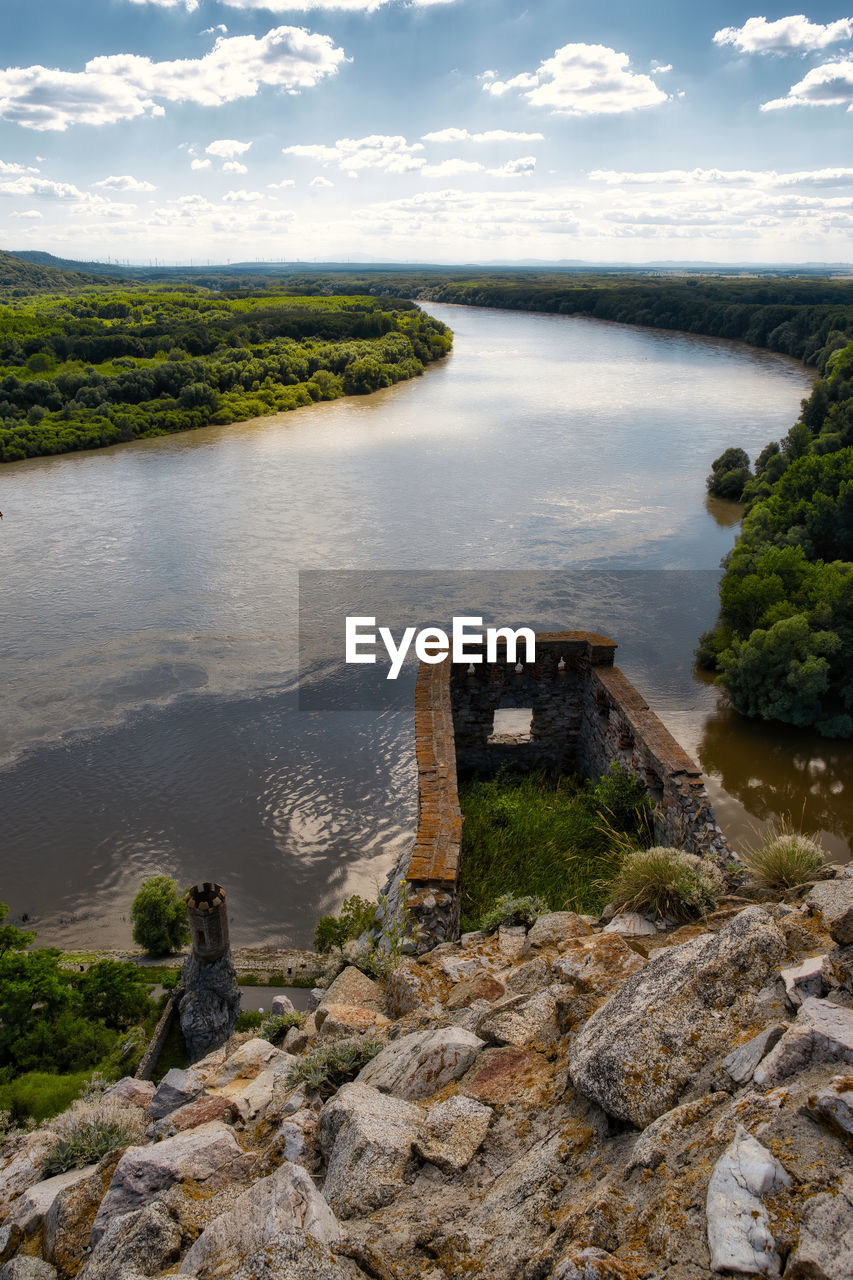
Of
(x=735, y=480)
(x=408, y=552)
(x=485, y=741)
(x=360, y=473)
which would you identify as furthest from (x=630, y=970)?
(x=360, y=473)

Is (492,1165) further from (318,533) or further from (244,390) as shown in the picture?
(244,390)

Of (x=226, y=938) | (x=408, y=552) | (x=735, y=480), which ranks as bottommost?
(x=226, y=938)

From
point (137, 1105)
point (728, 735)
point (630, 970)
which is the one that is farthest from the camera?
point (728, 735)

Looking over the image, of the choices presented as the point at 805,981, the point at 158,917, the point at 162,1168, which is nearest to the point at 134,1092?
the point at 162,1168

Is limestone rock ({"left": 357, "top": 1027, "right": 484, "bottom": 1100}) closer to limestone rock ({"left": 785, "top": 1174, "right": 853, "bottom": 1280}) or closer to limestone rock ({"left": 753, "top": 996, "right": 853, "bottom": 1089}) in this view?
limestone rock ({"left": 753, "top": 996, "right": 853, "bottom": 1089})

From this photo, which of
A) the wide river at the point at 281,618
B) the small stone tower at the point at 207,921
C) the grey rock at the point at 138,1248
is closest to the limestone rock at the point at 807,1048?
the grey rock at the point at 138,1248

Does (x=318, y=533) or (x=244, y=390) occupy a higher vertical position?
(x=244, y=390)

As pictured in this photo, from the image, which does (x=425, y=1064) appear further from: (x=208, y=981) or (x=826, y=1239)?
(x=208, y=981)

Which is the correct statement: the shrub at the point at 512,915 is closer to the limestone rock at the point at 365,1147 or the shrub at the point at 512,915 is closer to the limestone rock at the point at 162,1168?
the limestone rock at the point at 365,1147
